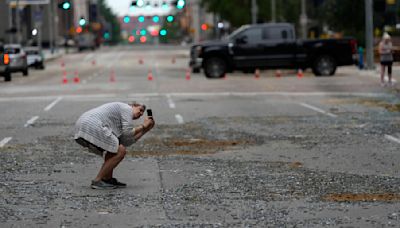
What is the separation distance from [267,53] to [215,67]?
2363 millimetres

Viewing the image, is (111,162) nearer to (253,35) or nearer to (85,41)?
(253,35)

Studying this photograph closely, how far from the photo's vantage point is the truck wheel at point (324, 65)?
4241 centimetres

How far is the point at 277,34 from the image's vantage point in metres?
42.8

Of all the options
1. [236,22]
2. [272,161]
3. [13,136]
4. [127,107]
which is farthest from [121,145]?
[236,22]

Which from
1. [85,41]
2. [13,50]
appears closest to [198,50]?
[13,50]

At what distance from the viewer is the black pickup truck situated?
42.3 metres

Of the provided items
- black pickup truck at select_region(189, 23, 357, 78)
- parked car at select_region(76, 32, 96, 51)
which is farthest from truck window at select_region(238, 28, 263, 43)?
parked car at select_region(76, 32, 96, 51)

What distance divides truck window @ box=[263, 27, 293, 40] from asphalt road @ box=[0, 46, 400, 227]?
15581mm

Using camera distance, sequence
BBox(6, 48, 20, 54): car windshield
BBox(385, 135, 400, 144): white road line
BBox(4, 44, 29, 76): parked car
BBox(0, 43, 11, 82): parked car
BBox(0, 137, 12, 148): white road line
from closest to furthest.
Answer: BBox(0, 137, 12, 148): white road line → BBox(385, 135, 400, 144): white road line → BBox(0, 43, 11, 82): parked car → BBox(6, 48, 20, 54): car windshield → BBox(4, 44, 29, 76): parked car

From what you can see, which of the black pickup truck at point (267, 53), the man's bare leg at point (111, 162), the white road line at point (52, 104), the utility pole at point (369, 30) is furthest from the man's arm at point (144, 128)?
the utility pole at point (369, 30)

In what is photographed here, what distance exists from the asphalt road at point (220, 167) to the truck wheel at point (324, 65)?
1504cm

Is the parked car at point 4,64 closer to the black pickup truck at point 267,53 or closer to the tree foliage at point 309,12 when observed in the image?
the black pickup truck at point 267,53

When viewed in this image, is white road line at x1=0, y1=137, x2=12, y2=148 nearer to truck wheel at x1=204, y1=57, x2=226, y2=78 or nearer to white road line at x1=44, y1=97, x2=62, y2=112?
white road line at x1=44, y1=97, x2=62, y2=112

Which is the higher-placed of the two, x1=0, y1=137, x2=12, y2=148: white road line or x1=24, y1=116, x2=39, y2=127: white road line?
x1=0, y1=137, x2=12, y2=148: white road line
